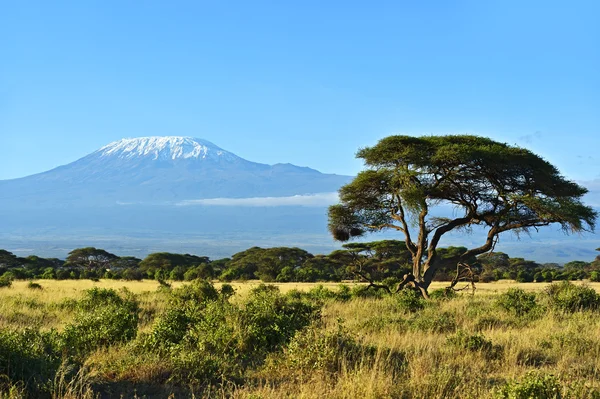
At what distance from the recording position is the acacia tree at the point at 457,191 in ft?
60.8

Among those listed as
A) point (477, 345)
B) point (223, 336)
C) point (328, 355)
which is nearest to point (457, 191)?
point (477, 345)

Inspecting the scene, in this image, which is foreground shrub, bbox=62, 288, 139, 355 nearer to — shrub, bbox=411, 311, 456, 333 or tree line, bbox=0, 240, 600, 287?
shrub, bbox=411, 311, 456, 333

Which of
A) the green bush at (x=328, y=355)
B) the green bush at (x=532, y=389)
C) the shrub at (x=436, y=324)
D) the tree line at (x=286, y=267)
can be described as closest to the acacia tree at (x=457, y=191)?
the shrub at (x=436, y=324)

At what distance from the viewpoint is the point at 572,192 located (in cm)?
2042

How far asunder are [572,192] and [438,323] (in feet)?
40.4

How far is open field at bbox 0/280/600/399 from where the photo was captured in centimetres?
595

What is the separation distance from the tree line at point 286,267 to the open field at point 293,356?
25067 millimetres

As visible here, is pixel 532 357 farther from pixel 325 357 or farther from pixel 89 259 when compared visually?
pixel 89 259

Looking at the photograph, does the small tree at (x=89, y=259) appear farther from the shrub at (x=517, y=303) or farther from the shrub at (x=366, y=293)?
the shrub at (x=517, y=303)

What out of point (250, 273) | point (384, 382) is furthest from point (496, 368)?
point (250, 273)

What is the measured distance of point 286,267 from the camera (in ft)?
140

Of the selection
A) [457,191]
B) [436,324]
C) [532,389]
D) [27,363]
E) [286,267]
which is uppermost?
[457,191]

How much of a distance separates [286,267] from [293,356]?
35.8 metres

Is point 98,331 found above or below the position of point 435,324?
above
